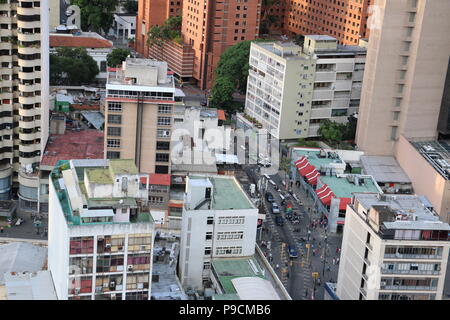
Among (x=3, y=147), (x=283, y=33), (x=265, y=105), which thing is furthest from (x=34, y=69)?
(x=283, y=33)

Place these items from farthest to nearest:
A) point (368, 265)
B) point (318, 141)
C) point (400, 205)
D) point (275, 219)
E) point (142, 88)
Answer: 1. point (318, 141)
2. point (275, 219)
3. point (142, 88)
4. point (400, 205)
5. point (368, 265)

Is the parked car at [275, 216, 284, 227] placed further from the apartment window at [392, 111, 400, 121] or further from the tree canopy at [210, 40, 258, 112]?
the tree canopy at [210, 40, 258, 112]

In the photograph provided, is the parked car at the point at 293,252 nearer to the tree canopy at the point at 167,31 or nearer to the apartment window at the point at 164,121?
the apartment window at the point at 164,121

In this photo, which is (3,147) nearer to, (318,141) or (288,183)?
(288,183)

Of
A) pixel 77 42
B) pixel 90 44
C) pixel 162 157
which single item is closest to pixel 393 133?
pixel 162 157

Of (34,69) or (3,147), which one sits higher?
(34,69)

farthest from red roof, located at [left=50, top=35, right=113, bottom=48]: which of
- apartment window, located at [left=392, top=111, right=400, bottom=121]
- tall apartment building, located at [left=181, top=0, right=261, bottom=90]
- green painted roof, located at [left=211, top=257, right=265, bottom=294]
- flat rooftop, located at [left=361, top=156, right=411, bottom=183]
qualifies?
green painted roof, located at [left=211, top=257, right=265, bottom=294]

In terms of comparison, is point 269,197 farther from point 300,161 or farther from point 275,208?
point 300,161
